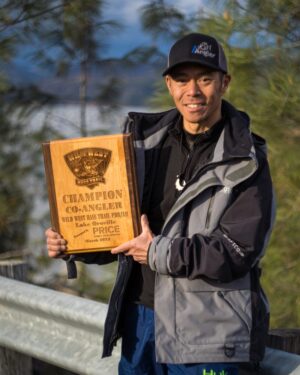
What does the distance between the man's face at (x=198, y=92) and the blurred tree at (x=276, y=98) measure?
7.05 ft

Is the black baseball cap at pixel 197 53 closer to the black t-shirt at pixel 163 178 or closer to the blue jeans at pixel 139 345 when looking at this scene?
the black t-shirt at pixel 163 178

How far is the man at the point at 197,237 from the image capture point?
5.96ft

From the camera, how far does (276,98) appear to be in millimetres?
4090

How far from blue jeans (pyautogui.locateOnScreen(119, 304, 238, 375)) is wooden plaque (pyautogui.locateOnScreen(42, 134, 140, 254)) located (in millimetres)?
203

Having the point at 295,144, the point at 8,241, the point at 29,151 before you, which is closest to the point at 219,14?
the point at 295,144

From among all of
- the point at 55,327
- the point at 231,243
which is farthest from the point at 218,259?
the point at 55,327

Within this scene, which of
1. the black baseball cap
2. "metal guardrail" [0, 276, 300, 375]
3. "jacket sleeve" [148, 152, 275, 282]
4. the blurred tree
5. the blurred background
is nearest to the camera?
"jacket sleeve" [148, 152, 275, 282]

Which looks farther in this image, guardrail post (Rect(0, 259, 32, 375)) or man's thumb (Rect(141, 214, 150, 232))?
guardrail post (Rect(0, 259, 32, 375))

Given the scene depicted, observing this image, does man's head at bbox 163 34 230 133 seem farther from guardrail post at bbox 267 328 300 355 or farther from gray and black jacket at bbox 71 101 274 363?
guardrail post at bbox 267 328 300 355

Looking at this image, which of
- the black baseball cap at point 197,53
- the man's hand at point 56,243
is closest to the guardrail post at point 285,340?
the man's hand at point 56,243

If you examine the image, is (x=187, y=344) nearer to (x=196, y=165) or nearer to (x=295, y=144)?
(x=196, y=165)

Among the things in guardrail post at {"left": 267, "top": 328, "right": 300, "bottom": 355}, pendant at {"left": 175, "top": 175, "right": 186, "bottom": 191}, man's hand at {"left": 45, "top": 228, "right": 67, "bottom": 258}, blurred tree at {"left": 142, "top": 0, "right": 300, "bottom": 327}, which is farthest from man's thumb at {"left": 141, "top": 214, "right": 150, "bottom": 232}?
blurred tree at {"left": 142, "top": 0, "right": 300, "bottom": 327}

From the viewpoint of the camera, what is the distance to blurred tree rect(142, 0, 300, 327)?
412 centimetres

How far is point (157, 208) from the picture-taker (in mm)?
2012
